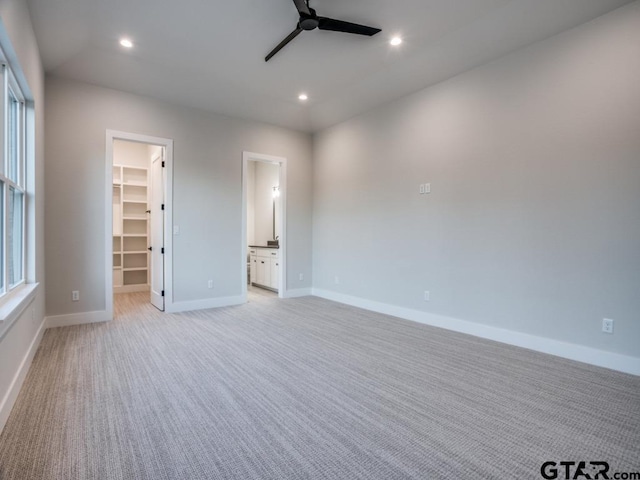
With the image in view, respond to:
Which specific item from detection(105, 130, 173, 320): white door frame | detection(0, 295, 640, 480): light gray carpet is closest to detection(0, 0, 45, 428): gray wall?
detection(0, 295, 640, 480): light gray carpet

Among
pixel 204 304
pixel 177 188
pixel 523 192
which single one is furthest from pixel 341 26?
pixel 204 304

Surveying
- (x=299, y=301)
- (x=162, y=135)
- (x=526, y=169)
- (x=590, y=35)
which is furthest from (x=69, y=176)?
(x=590, y=35)

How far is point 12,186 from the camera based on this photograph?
8.78 feet

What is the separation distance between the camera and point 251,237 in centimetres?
823

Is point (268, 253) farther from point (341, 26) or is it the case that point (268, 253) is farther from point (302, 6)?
point (302, 6)

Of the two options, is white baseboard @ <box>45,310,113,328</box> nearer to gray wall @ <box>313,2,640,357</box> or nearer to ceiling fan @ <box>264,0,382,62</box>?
gray wall @ <box>313,2,640,357</box>

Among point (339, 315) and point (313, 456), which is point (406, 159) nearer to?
point (339, 315)

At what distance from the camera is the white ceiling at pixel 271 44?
2.96 meters

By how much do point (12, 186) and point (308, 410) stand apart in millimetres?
2908

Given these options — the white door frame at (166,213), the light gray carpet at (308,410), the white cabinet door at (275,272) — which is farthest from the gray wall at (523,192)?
the white door frame at (166,213)

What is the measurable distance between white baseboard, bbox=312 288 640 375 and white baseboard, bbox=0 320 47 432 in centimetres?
391

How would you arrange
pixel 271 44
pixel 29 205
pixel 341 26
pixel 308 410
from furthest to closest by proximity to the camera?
pixel 271 44 < pixel 29 205 < pixel 341 26 < pixel 308 410

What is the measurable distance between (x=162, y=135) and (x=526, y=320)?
5083mm

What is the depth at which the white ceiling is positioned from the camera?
2.96m
